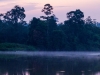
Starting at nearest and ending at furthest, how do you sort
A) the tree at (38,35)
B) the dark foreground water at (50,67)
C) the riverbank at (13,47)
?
1. the dark foreground water at (50,67)
2. the riverbank at (13,47)
3. the tree at (38,35)

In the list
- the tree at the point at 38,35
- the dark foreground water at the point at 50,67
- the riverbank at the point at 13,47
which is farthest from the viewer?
the tree at the point at 38,35

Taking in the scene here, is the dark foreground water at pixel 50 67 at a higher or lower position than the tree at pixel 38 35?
lower

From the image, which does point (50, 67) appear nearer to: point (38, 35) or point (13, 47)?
point (13, 47)

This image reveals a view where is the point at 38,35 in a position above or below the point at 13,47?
above

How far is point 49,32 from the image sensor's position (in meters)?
59.8

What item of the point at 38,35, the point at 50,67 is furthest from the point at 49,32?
the point at 50,67

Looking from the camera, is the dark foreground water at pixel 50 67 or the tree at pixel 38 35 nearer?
the dark foreground water at pixel 50 67

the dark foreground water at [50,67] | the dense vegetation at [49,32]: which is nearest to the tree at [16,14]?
the dense vegetation at [49,32]

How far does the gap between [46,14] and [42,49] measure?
7.77 metres

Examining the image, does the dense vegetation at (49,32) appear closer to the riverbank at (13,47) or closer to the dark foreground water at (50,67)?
the riverbank at (13,47)

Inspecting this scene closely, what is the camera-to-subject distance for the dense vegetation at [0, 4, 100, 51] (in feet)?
188

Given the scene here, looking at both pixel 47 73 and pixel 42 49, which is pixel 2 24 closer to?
pixel 42 49

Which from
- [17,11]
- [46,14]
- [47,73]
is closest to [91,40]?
[46,14]

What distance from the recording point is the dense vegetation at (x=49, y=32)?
57.2m
